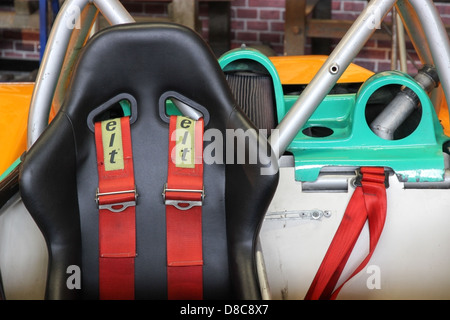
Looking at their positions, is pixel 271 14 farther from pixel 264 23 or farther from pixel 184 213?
pixel 184 213

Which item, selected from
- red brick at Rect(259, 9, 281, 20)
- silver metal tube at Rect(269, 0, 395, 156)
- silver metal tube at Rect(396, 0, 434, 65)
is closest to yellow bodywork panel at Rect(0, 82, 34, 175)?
silver metal tube at Rect(269, 0, 395, 156)

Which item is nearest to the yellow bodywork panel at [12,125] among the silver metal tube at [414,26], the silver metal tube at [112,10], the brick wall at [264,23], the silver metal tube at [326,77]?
the silver metal tube at [112,10]

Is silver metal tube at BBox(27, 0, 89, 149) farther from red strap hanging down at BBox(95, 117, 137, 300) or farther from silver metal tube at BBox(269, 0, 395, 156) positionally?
silver metal tube at BBox(269, 0, 395, 156)

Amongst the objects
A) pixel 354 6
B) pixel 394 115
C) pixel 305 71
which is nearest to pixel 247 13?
pixel 354 6

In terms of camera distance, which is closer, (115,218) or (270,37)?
(115,218)

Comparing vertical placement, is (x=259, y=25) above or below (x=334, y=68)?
above

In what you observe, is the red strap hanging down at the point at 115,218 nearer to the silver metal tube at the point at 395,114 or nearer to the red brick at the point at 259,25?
the silver metal tube at the point at 395,114

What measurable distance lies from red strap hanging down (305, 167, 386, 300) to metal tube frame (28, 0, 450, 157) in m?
0.18

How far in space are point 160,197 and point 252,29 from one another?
2547 mm

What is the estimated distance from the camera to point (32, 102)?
1.40 metres

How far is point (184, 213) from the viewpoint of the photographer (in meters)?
1.19

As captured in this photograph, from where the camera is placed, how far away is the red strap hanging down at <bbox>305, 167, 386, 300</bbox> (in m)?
1.32

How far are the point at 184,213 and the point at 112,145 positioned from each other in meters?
0.18

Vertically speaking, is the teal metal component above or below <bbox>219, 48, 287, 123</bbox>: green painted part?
below
